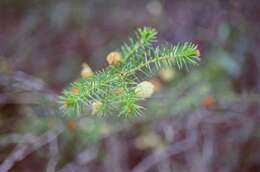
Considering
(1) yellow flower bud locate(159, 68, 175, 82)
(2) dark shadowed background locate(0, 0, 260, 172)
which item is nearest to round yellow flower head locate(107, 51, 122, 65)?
(2) dark shadowed background locate(0, 0, 260, 172)

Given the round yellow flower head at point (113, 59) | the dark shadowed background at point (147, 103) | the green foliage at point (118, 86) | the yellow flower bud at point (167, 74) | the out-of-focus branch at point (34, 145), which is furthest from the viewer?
the yellow flower bud at point (167, 74)

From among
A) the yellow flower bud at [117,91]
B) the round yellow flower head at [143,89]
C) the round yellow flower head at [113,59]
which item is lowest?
the round yellow flower head at [143,89]

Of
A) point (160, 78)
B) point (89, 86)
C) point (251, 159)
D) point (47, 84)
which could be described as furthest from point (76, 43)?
point (89, 86)

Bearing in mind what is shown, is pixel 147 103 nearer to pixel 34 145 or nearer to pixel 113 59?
pixel 34 145

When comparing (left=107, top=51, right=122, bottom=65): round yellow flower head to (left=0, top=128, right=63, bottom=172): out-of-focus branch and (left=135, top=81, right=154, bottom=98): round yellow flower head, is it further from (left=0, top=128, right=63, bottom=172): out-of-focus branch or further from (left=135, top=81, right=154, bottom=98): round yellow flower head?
(left=0, top=128, right=63, bottom=172): out-of-focus branch

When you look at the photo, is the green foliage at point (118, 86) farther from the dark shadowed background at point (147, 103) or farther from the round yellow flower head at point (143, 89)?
the dark shadowed background at point (147, 103)

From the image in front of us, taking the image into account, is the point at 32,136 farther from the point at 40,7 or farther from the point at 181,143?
the point at 40,7

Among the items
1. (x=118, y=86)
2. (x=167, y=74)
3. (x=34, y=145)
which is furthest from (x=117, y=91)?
(x=167, y=74)

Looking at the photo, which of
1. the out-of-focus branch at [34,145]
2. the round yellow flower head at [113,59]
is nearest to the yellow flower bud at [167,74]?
the out-of-focus branch at [34,145]
